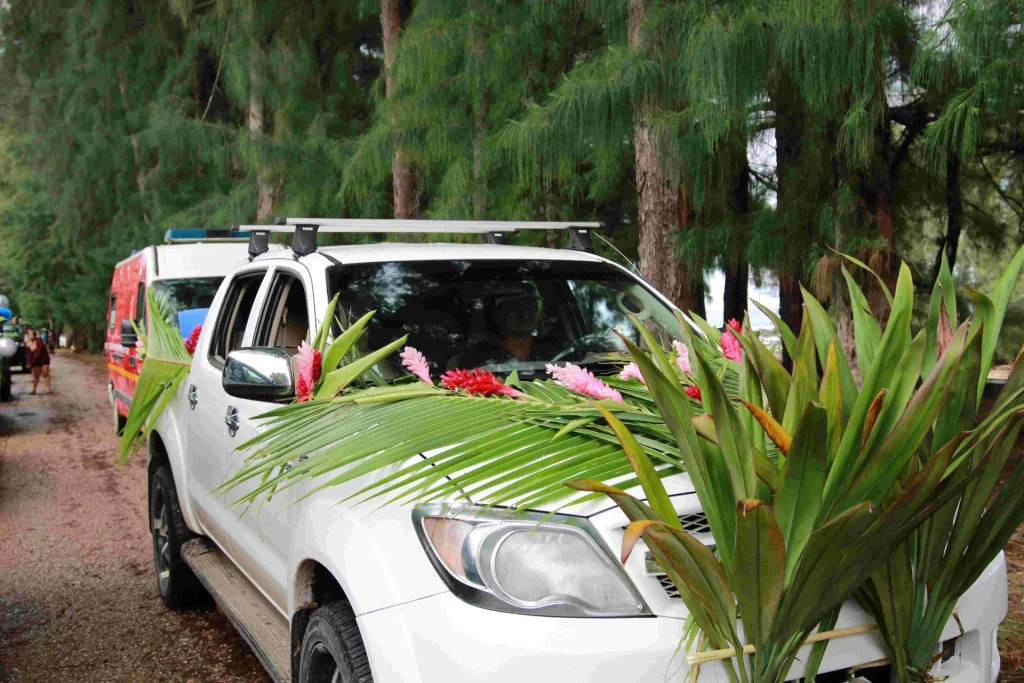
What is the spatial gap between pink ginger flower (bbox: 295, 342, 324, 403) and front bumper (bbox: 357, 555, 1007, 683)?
3.52 feet

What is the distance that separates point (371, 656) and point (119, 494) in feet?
23.9

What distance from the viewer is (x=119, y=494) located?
348 inches

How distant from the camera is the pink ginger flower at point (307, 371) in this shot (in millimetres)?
3197

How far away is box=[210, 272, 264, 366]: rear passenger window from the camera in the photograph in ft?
15.8

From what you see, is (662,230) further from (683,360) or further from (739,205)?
(683,360)

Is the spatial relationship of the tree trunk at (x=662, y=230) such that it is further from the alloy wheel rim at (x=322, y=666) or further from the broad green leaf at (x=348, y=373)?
the alloy wheel rim at (x=322, y=666)

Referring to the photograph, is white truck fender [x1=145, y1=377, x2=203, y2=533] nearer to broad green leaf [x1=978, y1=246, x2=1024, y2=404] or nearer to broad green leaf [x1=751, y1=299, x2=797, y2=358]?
broad green leaf [x1=751, y1=299, x2=797, y2=358]

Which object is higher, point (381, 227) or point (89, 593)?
point (381, 227)

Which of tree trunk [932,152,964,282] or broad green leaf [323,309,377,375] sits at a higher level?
tree trunk [932,152,964,282]

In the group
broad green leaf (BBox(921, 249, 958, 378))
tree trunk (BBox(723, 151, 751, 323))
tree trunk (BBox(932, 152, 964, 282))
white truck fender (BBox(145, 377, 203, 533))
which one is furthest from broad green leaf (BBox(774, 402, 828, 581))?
tree trunk (BBox(932, 152, 964, 282))

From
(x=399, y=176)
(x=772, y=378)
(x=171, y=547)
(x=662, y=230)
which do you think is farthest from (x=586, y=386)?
(x=399, y=176)

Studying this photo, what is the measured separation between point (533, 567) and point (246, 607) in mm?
1890

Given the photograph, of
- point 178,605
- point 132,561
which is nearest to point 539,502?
point 178,605

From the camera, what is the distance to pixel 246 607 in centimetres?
371
